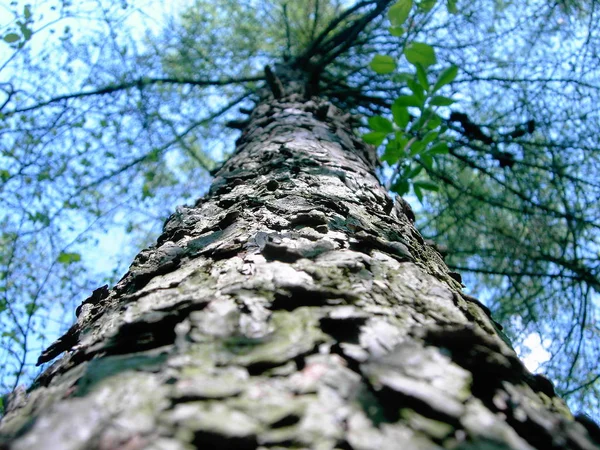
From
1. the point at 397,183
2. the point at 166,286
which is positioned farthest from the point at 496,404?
the point at 397,183

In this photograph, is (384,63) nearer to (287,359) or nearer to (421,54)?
(421,54)

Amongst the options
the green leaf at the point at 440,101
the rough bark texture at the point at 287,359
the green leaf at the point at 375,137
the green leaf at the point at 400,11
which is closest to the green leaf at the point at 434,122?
the green leaf at the point at 440,101

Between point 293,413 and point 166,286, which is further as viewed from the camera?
point 166,286

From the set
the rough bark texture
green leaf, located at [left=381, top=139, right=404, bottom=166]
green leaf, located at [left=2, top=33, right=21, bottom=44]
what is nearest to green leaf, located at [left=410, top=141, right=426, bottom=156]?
green leaf, located at [left=381, top=139, right=404, bottom=166]

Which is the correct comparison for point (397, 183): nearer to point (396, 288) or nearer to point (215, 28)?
point (396, 288)

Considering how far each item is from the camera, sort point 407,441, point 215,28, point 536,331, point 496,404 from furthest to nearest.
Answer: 1. point 215,28
2. point 536,331
3. point 496,404
4. point 407,441

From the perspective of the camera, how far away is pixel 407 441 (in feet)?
1.68

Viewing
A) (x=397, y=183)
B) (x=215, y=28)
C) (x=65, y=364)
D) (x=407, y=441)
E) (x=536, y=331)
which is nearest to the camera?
(x=407, y=441)

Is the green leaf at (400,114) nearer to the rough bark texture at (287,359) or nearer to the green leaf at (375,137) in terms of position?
the green leaf at (375,137)

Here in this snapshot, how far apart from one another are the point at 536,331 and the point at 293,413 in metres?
3.24

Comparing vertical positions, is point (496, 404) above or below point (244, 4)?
below

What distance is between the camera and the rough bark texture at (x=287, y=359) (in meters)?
0.53

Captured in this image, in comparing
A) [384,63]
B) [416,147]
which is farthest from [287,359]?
[384,63]

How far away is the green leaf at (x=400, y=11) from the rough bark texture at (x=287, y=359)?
864 mm
